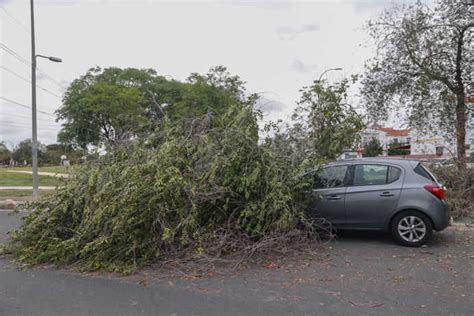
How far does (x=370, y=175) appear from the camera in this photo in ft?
20.9

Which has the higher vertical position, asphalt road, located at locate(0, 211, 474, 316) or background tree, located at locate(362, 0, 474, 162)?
background tree, located at locate(362, 0, 474, 162)

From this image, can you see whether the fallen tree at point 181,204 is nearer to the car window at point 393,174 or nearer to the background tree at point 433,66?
the car window at point 393,174

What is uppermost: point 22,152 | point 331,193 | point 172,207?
point 22,152

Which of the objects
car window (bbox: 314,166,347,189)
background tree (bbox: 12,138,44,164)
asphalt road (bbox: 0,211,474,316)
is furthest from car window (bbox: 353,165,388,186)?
background tree (bbox: 12,138,44,164)

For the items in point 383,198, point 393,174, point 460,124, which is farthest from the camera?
point 460,124

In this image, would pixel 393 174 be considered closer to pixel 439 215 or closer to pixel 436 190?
Answer: pixel 436 190

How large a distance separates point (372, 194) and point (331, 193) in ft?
2.22

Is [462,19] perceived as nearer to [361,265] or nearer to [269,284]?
[361,265]

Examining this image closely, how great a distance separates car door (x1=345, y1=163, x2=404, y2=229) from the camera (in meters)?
6.08

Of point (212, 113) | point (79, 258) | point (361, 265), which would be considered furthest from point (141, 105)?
point (361, 265)

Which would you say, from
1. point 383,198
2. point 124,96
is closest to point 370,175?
point 383,198

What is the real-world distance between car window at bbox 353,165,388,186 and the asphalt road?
1251 mm

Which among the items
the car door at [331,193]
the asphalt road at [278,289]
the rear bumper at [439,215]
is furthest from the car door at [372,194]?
the asphalt road at [278,289]

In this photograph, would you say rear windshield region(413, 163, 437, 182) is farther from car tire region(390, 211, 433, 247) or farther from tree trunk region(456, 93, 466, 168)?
tree trunk region(456, 93, 466, 168)
